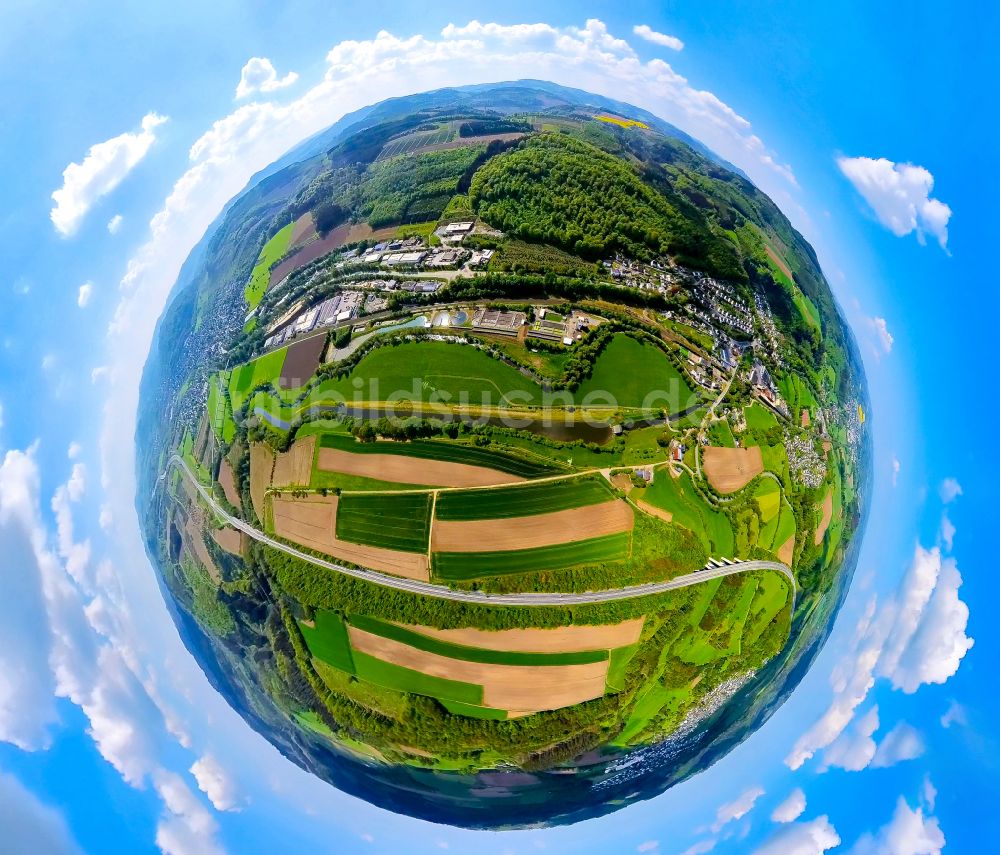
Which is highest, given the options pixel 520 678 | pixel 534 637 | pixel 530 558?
pixel 530 558

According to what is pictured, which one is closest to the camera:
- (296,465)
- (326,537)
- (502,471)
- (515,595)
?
(515,595)

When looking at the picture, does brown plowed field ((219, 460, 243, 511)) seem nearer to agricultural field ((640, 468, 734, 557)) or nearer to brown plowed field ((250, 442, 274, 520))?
brown plowed field ((250, 442, 274, 520))

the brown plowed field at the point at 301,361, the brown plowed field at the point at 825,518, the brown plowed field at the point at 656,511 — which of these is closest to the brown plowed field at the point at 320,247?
the brown plowed field at the point at 301,361

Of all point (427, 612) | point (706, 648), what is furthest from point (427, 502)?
point (706, 648)

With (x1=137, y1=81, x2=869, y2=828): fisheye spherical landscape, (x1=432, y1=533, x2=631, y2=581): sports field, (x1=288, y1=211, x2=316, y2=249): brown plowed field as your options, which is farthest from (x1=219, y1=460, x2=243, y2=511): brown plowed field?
(x1=288, y1=211, x2=316, y2=249): brown plowed field

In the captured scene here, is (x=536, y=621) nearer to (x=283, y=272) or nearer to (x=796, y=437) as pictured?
(x=796, y=437)

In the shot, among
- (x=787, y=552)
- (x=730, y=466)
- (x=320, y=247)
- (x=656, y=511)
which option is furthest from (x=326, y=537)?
(x=787, y=552)

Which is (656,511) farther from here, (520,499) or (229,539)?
(229,539)
